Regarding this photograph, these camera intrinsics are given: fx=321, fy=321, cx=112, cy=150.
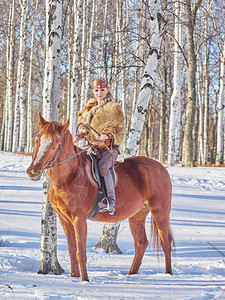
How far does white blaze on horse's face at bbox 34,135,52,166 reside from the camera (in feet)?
10.6

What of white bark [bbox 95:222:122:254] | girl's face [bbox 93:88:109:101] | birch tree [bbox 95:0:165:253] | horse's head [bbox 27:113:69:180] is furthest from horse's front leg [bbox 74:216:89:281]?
birch tree [bbox 95:0:165:253]

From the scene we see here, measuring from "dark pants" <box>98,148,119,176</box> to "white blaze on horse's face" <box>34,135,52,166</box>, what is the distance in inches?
32.8

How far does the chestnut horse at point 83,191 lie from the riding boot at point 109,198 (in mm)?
135

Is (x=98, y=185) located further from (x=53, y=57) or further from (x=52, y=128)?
(x=53, y=57)

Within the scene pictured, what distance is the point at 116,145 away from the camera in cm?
415

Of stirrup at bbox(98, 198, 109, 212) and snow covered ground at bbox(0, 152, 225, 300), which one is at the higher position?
stirrup at bbox(98, 198, 109, 212)

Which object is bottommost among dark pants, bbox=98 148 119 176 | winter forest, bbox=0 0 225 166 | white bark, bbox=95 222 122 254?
white bark, bbox=95 222 122 254

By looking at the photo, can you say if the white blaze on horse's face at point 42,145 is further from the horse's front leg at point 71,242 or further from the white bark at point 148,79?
the white bark at point 148,79

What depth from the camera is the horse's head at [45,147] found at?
319cm

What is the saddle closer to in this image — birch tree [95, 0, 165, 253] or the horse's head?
the horse's head

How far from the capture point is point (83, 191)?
3.71 m

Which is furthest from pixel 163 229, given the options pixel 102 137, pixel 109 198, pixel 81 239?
pixel 102 137

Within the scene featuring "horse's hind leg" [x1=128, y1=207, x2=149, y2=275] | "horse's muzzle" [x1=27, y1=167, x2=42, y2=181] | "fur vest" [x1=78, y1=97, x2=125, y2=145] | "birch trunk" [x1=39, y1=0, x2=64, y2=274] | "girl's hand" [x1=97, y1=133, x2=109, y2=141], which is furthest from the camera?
"horse's hind leg" [x1=128, y1=207, x2=149, y2=275]

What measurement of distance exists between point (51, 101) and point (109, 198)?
1611 mm
